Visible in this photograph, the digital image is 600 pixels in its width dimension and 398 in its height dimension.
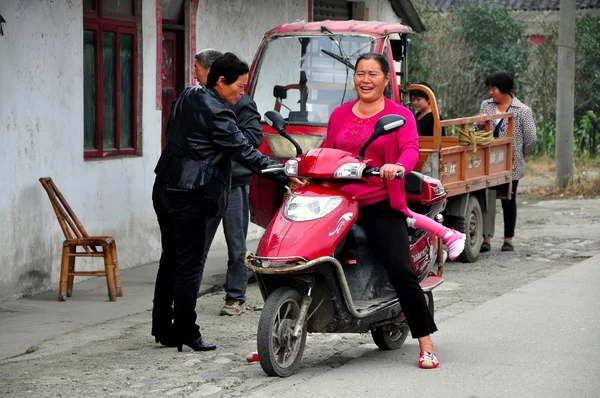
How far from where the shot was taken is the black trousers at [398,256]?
22.4 ft

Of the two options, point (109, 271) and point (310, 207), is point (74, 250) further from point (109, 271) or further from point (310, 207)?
point (310, 207)

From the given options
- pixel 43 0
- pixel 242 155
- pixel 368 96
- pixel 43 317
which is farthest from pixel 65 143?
pixel 368 96

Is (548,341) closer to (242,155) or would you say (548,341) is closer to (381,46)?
(242,155)

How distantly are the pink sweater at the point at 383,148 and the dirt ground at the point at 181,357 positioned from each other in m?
1.13

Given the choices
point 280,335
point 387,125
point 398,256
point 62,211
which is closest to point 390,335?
point 398,256

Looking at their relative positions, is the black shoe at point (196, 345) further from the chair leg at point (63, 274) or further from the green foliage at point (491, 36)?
the green foliage at point (491, 36)

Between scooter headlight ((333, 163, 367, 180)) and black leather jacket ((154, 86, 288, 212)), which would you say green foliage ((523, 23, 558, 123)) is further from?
scooter headlight ((333, 163, 367, 180))

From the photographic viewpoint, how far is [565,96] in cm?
1927

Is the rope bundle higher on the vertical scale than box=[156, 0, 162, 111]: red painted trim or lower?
lower

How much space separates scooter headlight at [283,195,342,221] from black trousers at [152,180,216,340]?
0.73 m

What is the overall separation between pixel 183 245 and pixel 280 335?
3.69 ft

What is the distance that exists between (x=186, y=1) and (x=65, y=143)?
110 inches

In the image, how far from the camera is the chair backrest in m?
9.75

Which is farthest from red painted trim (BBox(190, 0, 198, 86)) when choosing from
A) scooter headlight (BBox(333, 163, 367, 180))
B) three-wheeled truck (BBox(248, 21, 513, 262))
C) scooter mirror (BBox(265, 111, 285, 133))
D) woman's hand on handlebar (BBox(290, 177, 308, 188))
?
scooter headlight (BBox(333, 163, 367, 180))
